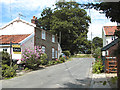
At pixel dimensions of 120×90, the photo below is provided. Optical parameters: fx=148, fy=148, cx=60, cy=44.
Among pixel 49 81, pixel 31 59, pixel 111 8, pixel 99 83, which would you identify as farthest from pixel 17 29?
pixel 111 8

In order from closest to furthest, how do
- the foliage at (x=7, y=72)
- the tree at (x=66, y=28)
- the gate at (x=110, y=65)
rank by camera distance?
the foliage at (x=7, y=72)
the gate at (x=110, y=65)
the tree at (x=66, y=28)

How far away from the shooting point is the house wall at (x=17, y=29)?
1966 centimetres

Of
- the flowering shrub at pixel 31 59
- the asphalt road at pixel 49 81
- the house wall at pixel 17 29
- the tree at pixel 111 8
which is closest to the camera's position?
the tree at pixel 111 8

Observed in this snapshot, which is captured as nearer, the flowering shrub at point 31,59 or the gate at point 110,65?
the gate at point 110,65

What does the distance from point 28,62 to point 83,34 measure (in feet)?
101

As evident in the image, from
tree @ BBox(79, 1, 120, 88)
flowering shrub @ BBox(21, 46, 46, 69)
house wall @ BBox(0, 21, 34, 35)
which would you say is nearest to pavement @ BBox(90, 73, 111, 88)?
tree @ BBox(79, 1, 120, 88)

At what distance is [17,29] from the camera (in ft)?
66.5

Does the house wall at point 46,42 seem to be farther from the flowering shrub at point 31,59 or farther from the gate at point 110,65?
the gate at point 110,65

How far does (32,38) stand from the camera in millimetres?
18812

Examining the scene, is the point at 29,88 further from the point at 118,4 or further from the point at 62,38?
the point at 62,38

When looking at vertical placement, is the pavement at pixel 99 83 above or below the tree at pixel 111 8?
below

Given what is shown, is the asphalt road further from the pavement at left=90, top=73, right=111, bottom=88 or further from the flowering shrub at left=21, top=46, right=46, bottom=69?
the flowering shrub at left=21, top=46, right=46, bottom=69

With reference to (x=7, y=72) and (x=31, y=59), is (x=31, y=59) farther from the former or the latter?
(x=7, y=72)

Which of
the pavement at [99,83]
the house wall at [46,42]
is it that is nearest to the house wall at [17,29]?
the house wall at [46,42]
